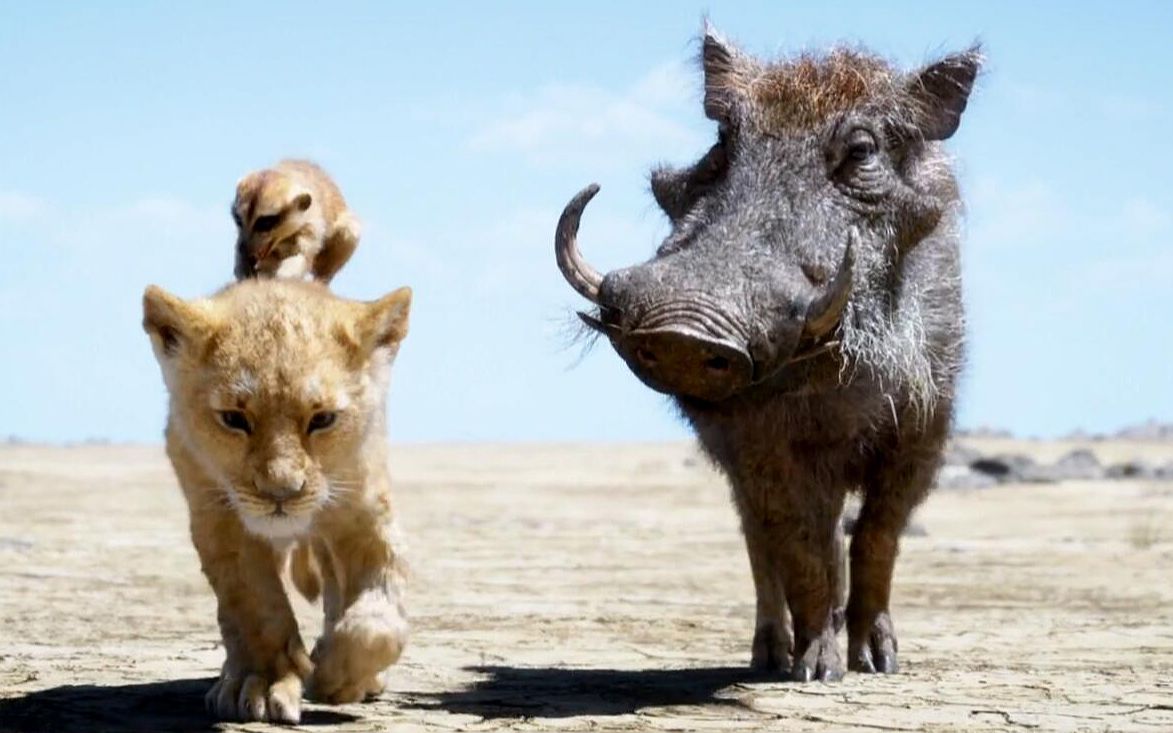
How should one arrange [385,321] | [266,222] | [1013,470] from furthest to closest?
[1013,470], [266,222], [385,321]

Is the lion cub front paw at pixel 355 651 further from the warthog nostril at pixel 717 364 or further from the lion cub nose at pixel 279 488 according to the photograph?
the warthog nostril at pixel 717 364

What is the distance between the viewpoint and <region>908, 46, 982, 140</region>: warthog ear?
27.2 feet

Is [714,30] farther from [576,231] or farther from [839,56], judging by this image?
[576,231]

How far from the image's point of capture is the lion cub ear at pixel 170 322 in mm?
6336

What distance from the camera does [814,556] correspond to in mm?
7883

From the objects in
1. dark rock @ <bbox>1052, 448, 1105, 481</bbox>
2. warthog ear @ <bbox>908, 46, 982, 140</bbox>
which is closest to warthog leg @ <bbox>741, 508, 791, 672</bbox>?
warthog ear @ <bbox>908, 46, 982, 140</bbox>

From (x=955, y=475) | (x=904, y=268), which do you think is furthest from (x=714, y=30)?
(x=955, y=475)

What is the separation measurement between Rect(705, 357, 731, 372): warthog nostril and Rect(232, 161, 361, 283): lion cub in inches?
68.4

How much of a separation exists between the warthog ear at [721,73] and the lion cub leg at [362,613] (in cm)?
243

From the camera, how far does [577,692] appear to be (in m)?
7.55

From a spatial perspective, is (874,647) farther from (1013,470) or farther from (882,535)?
(1013,470)

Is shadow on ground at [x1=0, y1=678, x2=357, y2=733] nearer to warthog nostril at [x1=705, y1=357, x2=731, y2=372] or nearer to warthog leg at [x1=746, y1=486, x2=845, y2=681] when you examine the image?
warthog nostril at [x1=705, y1=357, x2=731, y2=372]

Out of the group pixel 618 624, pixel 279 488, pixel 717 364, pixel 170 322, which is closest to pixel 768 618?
pixel 717 364

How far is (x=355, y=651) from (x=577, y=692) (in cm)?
122
